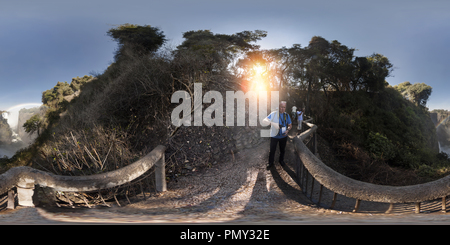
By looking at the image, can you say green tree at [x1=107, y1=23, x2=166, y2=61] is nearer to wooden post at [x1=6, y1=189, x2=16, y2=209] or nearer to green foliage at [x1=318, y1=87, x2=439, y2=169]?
green foliage at [x1=318, y1=87, x2=439, y2=169]

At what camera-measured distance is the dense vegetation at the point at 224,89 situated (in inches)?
306

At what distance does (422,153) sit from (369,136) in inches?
217

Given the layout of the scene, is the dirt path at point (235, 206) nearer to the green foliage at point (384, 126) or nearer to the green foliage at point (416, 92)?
the green foliage at point (384, 126)

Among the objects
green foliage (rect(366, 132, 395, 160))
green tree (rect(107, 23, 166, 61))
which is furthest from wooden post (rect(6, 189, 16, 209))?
green tree (rect(107, 23, 166, 61))

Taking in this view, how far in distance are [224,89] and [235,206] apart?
649cm

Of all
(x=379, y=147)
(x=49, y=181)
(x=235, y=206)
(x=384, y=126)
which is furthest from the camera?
(x=384, y=126)

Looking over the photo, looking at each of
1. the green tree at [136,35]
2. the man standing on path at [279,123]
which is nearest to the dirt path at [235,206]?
the man standing on path at [279,123]

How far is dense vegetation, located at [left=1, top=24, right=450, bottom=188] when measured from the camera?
306 inches

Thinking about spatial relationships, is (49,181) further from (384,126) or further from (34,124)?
(384,126)

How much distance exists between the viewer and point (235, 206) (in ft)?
11.6

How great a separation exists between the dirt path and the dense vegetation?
1.26m

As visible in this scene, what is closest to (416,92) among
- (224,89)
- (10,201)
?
(224,89)

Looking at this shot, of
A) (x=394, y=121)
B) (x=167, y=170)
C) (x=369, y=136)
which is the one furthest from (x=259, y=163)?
(x=394, y=121)

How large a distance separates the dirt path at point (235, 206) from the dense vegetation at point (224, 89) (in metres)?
1.26
